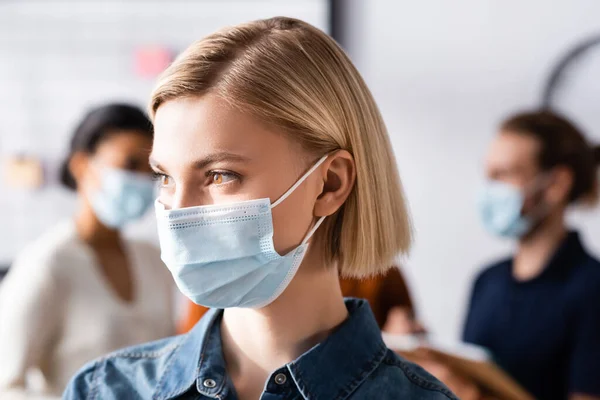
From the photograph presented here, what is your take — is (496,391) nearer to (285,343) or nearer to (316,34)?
→ (285,343)

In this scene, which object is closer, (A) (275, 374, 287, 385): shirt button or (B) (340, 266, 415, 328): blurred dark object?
(A) (275, 374, 287, 385): shirt button

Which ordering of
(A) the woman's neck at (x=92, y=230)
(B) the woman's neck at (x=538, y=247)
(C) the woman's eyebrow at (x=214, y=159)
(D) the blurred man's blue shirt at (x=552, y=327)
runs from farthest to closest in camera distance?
(B) the woman's neck at (x=538, y=247), (A) the woman's neck at (x=92, y=230), (D) the blurred man's blue shirt at (x=552, y=327), (C) the woman's eyebrow at (x=214, y=159)

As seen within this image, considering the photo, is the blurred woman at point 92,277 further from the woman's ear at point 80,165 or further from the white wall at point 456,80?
the white wall at point 456,80

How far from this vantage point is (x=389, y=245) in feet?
3.79

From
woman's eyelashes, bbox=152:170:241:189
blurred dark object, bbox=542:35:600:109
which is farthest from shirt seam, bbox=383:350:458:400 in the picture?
blurred dark object, bbox=542:35:600:109

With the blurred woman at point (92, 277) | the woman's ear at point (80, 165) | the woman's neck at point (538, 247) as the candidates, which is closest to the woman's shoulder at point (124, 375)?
the blurred woman at point (92, 277)

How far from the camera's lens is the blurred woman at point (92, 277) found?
1.88 meters

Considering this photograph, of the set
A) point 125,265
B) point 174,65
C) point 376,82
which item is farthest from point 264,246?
point 376,82

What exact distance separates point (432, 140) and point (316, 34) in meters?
2.12

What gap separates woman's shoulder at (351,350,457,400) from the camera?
40.7 inches

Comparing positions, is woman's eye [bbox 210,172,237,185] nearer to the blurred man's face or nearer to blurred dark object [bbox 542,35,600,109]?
the blurred man's face

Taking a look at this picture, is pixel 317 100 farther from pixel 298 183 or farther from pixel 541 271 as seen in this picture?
pixel 541 271

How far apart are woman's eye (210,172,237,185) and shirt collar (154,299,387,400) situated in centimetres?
23

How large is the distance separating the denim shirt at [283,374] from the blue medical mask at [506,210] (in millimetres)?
1501
